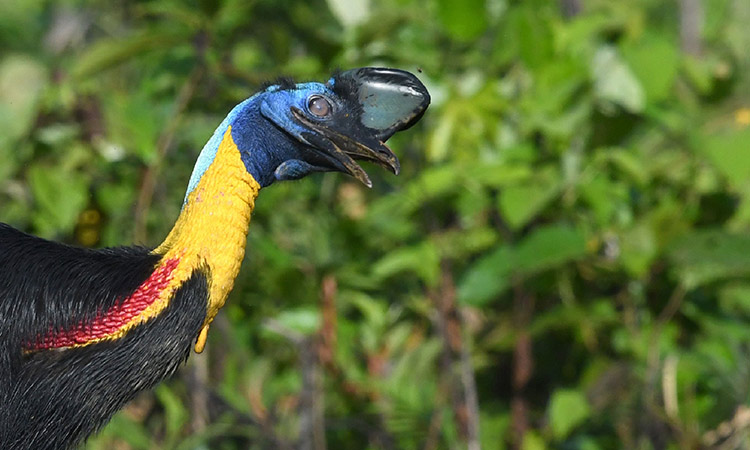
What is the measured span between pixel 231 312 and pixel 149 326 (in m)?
2.26

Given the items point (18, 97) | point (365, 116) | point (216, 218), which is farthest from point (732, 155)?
point (18, 97)

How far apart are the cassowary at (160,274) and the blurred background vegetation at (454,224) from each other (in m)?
1.27

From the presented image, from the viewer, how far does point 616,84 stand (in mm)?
3764

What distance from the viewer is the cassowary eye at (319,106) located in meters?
2.23

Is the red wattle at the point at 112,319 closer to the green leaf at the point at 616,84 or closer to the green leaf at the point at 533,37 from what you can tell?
the green leaf at the point at 533,37

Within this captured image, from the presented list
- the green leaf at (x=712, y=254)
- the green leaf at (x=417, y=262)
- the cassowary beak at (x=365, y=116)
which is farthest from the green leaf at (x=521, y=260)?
the cassowary beak at (x=365, y=116)

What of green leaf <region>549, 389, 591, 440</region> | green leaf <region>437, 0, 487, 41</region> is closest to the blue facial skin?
green leaf <region>437, 0, 487, 41</region>

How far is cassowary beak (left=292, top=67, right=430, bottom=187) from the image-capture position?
7.26ft

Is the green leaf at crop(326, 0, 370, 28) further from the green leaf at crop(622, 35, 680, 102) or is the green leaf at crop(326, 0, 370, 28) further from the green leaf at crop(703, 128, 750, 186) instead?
the green leaf at crop(703, 128, 750, 186)

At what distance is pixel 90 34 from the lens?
25.2ft

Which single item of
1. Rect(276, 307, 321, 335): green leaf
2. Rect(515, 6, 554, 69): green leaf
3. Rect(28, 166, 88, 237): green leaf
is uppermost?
Rect(515, 6, 554, 69): green leaf

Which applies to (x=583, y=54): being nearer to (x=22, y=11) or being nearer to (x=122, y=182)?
(x=122, y=182)

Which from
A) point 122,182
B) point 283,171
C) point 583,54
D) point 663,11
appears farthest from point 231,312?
point 663,11

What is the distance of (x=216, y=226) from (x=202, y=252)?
0.19 ft
